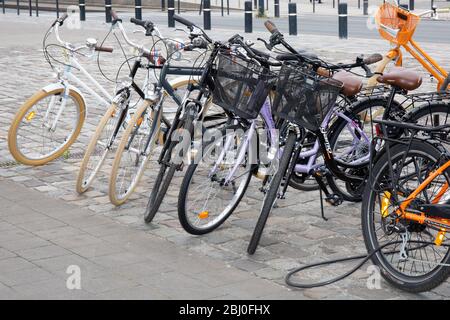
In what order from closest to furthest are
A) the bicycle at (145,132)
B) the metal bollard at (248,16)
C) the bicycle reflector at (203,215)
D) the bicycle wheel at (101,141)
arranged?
the bicycle reflector at (203,215) → the bicycle at (145,132) → the bicycle wheel at (101,141) → the metal bollard at (248,16)

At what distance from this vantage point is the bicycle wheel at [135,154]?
22.0 feet

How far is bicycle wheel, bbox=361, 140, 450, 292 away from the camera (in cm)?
491

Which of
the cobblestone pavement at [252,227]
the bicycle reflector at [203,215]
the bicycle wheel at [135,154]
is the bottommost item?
the cobblestone pavement at [252,227]

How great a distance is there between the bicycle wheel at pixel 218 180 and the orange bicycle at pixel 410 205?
1.10 metres

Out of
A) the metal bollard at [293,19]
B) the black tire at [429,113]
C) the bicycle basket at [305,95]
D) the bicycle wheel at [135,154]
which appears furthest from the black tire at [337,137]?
the metal bollard at [293,19]

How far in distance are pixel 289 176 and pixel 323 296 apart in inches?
43.1

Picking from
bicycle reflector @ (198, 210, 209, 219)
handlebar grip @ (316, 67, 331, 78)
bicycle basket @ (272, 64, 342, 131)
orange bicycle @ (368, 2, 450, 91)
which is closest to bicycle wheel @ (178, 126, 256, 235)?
bicycle reflector @ (198, 210, 209, 219)

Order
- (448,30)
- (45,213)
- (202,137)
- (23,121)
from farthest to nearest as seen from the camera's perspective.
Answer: (448,30)
(23,121)
(45,213)
(202,137)

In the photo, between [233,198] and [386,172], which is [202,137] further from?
[386,172]

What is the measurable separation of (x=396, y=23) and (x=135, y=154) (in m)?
2.88

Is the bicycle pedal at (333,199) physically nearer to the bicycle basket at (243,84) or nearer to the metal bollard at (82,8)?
the bicycle basket at (243,84)

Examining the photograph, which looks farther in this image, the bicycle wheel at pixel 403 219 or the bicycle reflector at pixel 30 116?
the bicycle reflector at pixel 30 116

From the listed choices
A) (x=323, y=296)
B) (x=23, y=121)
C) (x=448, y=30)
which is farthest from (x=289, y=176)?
(x=448, y=30)

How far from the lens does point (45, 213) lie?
666cm
